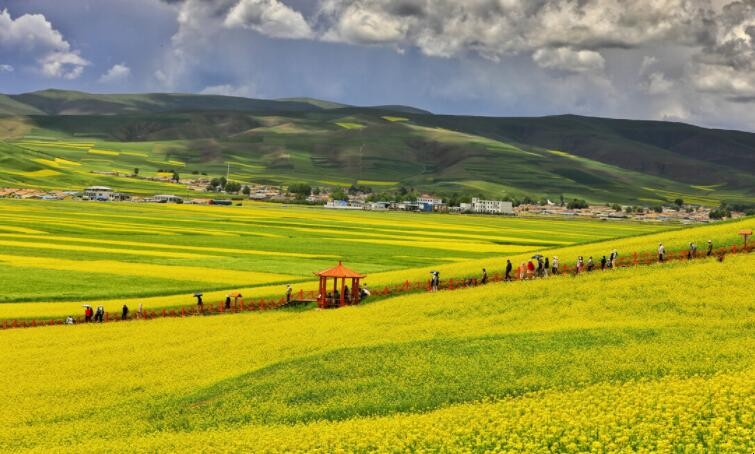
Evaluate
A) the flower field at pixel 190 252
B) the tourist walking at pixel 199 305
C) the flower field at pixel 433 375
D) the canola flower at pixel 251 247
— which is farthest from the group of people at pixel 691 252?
the tourist walking at pixel 199 305

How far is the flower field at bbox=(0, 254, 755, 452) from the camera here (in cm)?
2520

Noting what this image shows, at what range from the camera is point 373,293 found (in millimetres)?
61562

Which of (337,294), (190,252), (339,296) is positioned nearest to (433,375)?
(337,294)

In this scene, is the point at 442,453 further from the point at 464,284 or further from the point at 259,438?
the point at 464,284

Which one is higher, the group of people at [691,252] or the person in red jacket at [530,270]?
the group of people at [691,252]

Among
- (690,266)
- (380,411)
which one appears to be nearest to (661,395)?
(380,411)

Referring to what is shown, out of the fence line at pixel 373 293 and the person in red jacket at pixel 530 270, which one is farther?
the person in red jacket at pixel 530 270

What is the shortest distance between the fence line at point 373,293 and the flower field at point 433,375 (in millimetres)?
3387

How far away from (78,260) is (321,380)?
210 feet

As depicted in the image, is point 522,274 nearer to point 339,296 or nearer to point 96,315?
point 339,296

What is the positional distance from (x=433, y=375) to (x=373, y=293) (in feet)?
91.9

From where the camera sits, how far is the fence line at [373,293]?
56344mm

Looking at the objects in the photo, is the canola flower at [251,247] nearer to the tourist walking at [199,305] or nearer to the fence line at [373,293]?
the fence line at [373,293]

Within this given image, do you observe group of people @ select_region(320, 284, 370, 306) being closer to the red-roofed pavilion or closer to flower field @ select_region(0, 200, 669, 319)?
the red-roofed pavilion
